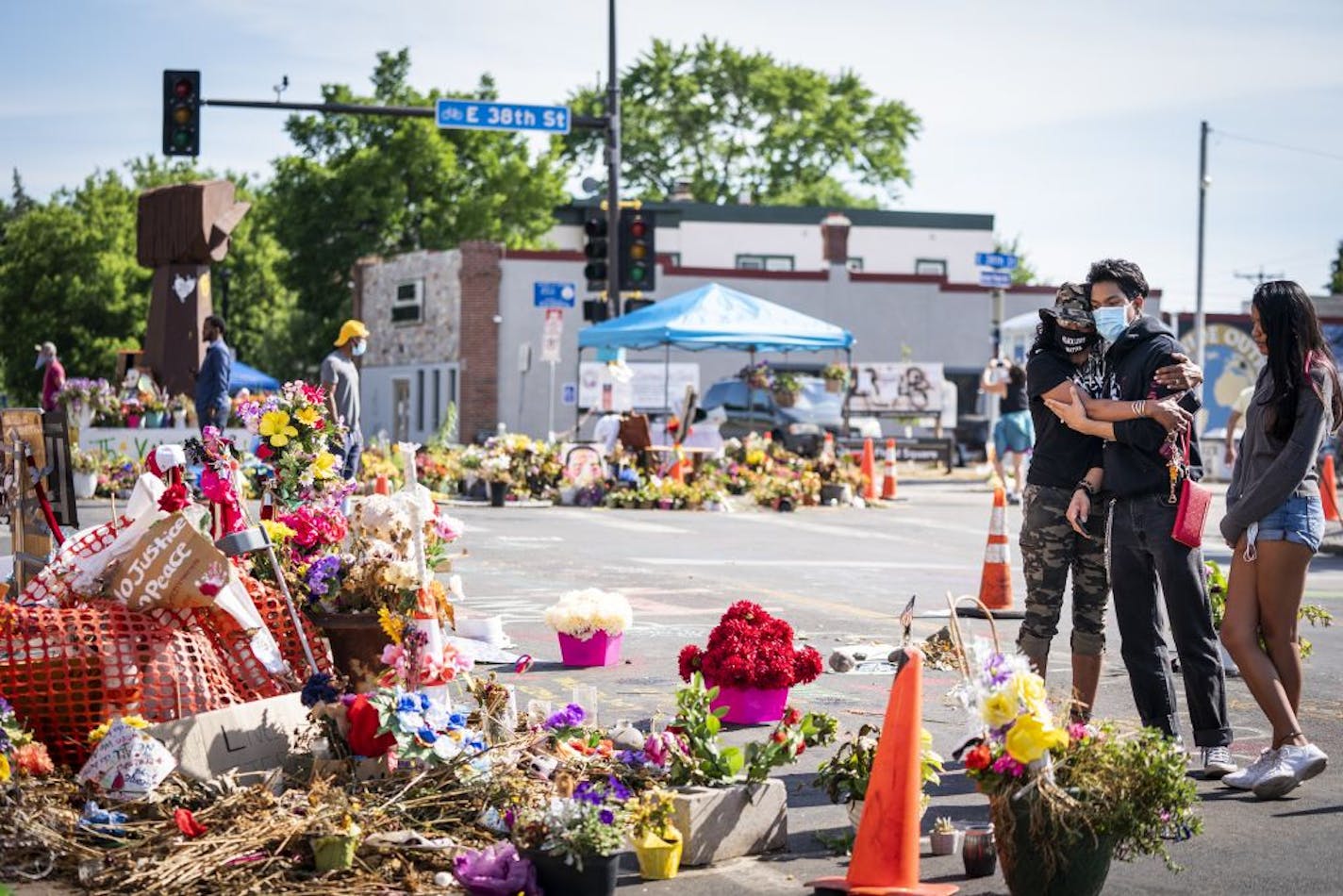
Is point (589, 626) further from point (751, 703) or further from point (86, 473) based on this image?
point (86, 473)

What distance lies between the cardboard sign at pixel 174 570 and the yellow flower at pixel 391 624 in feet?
1.95

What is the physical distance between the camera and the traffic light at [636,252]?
2792 cm

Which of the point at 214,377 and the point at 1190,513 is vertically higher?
the point at 214,377

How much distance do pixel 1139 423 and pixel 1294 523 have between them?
70 cm

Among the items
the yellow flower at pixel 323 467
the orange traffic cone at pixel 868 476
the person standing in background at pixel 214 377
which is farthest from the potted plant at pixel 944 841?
the orange traffic cone at pixel 868 476

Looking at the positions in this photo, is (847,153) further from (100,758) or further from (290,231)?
(100,758)

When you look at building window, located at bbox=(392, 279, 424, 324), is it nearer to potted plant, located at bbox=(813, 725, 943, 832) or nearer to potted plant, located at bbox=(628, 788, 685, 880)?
potted plant, located at bbox=(813, 725, 943, 832)

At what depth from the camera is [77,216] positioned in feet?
224

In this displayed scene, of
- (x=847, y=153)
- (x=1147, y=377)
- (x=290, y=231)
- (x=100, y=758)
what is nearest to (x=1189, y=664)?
(x=1147, y=377)

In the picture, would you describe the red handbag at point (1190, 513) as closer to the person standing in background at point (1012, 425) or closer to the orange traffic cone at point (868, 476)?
the person standing in background at point (1012, 425)

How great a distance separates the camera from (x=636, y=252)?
2812 centimetres

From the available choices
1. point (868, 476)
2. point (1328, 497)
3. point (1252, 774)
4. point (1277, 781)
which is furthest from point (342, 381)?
point (1277, 781)

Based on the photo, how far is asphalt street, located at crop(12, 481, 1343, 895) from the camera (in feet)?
19.1

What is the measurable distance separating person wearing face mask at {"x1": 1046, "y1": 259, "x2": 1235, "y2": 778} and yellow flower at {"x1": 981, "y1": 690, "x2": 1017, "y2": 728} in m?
2.00
